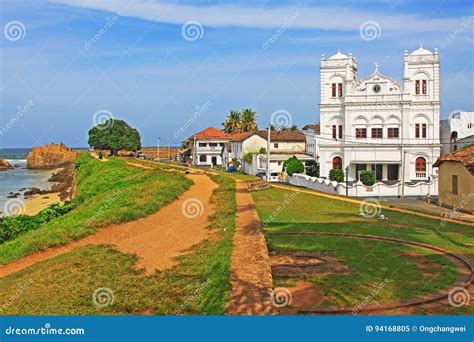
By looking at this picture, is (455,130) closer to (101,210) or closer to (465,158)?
(465,158)

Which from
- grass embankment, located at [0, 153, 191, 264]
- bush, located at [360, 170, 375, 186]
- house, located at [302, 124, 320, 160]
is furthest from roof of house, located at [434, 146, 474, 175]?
house, located at [302, 124, 320, 160]

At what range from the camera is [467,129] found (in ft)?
164

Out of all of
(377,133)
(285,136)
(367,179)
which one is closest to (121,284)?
(367,179)

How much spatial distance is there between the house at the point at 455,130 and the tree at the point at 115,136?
4880 cm

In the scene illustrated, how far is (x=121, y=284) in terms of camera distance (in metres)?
10.3

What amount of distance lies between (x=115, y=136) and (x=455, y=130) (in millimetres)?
51763

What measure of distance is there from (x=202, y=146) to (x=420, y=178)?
3121cm

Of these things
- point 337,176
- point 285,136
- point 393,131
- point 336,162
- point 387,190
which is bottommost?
point 387,190

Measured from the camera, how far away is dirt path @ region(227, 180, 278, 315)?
300 inches

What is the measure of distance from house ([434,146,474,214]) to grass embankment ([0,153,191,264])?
13.9 meters

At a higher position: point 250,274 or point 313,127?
point 313,127

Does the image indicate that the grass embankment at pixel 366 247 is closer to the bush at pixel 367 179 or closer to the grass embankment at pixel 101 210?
the grass embankment at pixel 101 210

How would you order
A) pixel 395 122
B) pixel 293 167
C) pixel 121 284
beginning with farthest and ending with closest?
pixel 395 122, pixel 293 167, pixel 121 284

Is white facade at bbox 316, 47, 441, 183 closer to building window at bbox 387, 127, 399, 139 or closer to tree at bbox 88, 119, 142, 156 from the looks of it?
building window at bbox 387, 127, 399, 139
